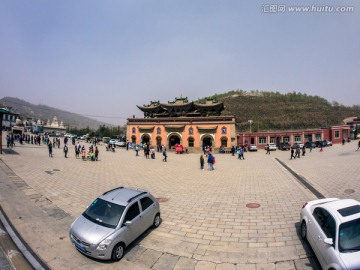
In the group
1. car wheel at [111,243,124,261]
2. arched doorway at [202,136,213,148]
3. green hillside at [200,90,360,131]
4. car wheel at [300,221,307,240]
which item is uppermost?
green hillside at [200,90,360,131]

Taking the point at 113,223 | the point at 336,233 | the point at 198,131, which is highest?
the point at 198,131

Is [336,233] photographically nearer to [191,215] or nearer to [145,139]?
[191,215]

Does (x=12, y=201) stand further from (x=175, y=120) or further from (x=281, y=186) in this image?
(x=175, y=120)

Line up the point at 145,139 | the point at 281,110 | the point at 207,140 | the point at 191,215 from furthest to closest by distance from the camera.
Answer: the point at 281,110 < the point at 145,139 < the point at 207,140 < the point at 191,215

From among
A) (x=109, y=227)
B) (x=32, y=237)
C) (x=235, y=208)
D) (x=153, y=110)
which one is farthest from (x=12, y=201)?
(x=153, y=110)

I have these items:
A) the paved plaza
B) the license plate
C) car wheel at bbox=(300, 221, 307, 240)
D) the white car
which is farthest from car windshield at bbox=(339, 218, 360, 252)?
the license plate

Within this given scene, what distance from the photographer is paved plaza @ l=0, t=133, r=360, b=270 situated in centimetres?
569

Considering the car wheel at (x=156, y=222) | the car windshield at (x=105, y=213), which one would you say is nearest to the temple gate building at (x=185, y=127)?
the car wheel at (x=156, y=222)

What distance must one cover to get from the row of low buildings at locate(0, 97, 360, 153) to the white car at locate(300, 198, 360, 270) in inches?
1304

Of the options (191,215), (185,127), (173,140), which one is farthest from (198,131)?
(191,215)

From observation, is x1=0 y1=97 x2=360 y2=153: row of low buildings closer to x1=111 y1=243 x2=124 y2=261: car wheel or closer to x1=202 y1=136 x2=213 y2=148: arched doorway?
x1=202 y1=136 x2=213 y2=148: arched doorway

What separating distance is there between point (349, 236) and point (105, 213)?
5.78 m

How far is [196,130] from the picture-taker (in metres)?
40.8

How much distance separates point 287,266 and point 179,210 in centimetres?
443
